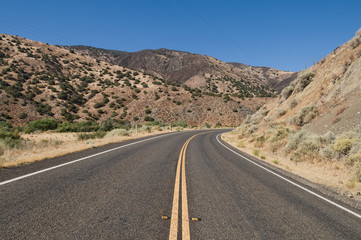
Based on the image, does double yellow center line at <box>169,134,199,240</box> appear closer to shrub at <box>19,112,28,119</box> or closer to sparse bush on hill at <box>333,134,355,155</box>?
sparse bush on hill at <box>333,134,355,155</box>

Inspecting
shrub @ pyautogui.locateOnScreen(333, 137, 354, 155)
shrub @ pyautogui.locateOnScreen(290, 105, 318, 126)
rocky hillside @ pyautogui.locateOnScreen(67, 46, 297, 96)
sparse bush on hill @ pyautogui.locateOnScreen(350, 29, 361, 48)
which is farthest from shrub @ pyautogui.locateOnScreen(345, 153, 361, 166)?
rocky hillside @ pyautogui.locateOnScreen(67, 46, 297, 96)

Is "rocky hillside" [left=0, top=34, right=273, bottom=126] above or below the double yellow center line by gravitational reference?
above

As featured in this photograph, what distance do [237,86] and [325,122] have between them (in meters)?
89.9

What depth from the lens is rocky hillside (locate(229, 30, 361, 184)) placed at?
31.9 ft

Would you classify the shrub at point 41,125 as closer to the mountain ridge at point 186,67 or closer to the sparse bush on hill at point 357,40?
the sparse bush on hill at point 357,40

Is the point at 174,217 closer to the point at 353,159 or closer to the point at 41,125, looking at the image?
the point at 353,159

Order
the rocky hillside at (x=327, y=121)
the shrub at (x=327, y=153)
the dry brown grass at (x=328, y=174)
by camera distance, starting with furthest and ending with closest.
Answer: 1. the shrub at (x=327, y=153)
2. the rocky hillside at (x=327, y=121)
3. the dry brown grass at (x=328, y=174)

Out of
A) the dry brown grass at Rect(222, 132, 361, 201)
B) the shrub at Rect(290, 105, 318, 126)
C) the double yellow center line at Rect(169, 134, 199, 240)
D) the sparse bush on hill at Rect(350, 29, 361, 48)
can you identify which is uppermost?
the sparse bush on hill at Rect(350, 29, 361, 48)

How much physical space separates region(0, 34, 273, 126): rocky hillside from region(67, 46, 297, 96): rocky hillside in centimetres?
2894

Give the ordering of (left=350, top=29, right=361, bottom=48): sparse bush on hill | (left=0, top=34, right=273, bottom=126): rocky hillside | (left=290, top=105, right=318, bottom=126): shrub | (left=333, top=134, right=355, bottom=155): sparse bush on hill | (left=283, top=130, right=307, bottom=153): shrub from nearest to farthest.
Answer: (left=333, top=134, right=355, bottom=155): sparse bush on hill → (left=283, top=130, right=307, bottom=153): shrub → (left=290, top=105, right=318, bottom=126): shrub → (left=350, top=29, right=361, bottom=48): sparse bush on hill → (left=0, top=34, right=273, bottom=126): rocky hillside

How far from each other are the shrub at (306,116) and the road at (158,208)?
10.8 metres

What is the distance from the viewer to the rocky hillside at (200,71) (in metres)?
104

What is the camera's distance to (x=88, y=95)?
60.5 metres

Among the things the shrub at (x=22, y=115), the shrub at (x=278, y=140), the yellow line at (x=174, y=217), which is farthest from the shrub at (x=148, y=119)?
the yellow line at (x=174, y=217)
